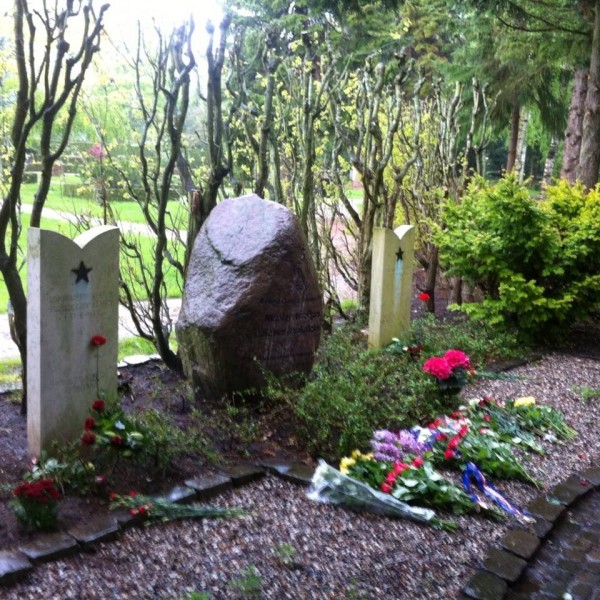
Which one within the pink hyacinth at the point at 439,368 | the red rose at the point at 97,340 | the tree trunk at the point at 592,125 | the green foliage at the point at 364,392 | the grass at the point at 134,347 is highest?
the tree trunk at the point at 592,125

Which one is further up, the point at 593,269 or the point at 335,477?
the point at 593,269

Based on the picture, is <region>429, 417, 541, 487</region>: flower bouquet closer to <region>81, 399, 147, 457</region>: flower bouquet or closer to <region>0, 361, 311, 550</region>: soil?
<region>0, 361, 311, 550</region>: soil

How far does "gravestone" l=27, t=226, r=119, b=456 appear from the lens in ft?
11.5

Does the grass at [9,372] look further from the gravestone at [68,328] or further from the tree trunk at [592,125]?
the tree trunk at [592,125]

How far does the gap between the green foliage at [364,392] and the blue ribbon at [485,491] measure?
0.62 metres

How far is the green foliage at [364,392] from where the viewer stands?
4.12 m

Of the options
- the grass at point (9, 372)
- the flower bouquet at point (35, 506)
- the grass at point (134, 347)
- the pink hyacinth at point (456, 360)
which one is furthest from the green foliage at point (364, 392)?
the grass at point (9, 372)

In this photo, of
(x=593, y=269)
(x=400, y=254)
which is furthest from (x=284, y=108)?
(x=593, y=269)

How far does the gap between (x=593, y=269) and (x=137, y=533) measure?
6007 mm

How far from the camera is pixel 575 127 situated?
1034 centimetres

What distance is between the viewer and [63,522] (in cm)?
301

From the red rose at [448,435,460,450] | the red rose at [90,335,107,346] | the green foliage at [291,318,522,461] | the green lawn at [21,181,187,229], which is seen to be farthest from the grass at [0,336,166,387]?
the red rose at [448,435,460,450]

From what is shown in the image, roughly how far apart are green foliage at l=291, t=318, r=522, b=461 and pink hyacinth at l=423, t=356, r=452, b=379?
0.08 m

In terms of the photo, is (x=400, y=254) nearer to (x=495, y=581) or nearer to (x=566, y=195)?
(x=566, y=195)
